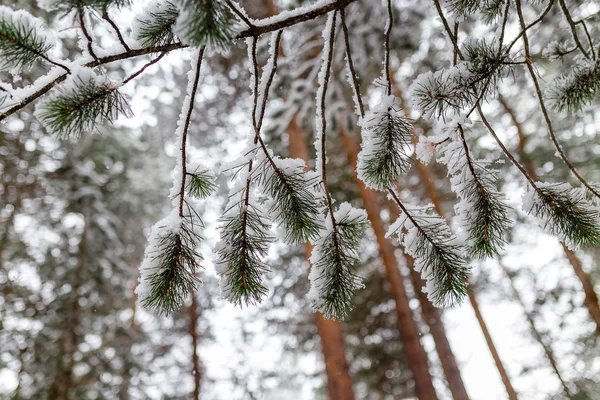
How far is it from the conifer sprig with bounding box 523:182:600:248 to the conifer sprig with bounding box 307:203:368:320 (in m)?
0.74

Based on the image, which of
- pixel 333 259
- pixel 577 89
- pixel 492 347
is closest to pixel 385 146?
pixel 333 259

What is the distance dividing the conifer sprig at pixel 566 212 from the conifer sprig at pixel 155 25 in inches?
61.2

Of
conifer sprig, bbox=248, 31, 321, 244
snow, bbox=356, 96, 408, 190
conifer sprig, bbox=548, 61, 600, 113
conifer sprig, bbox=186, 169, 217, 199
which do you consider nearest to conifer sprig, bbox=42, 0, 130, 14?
conifer sprig, bbox=248, 31, 321, 244

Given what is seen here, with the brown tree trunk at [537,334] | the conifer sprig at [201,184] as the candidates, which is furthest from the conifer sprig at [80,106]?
the brown tree trunk at [537,334]

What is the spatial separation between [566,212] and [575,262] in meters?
8.39

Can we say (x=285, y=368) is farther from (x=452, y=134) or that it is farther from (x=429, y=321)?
(x=452, y=134)

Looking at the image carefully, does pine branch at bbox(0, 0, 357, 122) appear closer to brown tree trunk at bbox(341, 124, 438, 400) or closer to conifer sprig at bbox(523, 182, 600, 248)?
conifer sprig at bbox(523, 182, 600, 248)

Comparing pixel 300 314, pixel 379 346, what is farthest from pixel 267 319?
pixel 379 346

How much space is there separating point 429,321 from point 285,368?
778 cm

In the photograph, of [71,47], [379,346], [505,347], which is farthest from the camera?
[505,347]

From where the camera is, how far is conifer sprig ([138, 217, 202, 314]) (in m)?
1.43

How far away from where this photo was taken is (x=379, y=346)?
1026 cm

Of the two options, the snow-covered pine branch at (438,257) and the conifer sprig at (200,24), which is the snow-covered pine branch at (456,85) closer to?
the snow-covered pine branch at (438,257)

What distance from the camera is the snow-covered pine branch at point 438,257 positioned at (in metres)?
1.62
